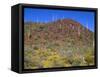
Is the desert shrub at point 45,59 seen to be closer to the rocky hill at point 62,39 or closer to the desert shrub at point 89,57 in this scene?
the rocky hill at point 62,39

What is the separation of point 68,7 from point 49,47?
0.48 metres

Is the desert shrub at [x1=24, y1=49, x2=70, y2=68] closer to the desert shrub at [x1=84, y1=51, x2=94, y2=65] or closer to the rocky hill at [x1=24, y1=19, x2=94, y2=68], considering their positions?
the rocky hill at [x1=24, y1=19, x2=94, y2=68]

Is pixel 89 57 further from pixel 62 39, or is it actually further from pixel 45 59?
pixel 45 59

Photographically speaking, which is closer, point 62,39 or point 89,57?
point 62,39

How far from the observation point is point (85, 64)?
123 inches

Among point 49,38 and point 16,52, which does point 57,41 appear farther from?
point 16,52

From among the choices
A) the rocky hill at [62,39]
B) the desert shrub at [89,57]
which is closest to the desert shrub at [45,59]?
the rocky hill at [62,39]

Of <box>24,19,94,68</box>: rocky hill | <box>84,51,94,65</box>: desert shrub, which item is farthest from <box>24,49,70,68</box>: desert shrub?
<box>84,51,94,65</box>: desert shrub

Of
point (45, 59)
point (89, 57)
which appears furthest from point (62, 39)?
point (89, 57)

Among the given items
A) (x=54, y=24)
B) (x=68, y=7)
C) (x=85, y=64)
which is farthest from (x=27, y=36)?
(x=85, y=64)

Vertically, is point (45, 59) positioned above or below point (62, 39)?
below

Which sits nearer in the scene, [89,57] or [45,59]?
[45,59]

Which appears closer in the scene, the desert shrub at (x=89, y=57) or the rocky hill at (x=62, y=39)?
the rocky hill at (x=62, y=39)

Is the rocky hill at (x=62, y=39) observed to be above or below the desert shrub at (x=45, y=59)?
above
